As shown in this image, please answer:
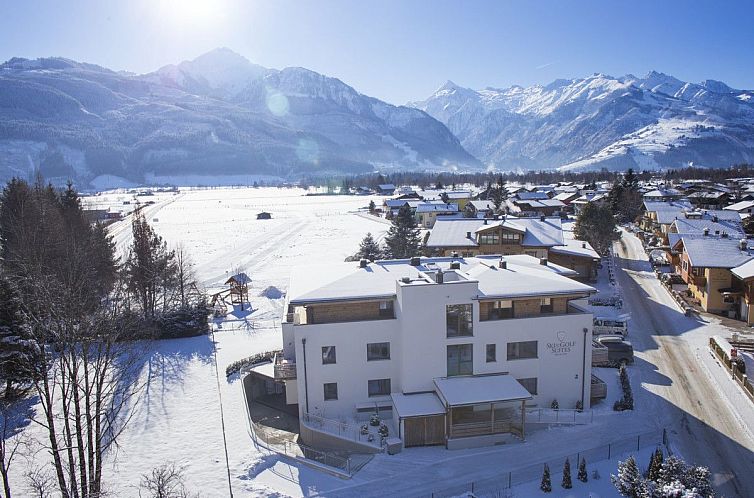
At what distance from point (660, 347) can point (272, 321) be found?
28.0 meters

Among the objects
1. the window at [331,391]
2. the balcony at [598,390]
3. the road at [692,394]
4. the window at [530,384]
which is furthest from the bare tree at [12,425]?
the road at [692,394]

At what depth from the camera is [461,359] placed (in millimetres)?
23406

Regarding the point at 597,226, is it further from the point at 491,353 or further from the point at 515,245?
the point at 491,353

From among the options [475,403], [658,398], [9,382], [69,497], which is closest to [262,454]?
[69,497]

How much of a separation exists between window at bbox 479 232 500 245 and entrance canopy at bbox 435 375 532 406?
26515 millimetres

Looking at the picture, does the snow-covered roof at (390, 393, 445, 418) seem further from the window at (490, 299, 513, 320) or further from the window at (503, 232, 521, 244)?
the window at (503, 232, 521, 244)

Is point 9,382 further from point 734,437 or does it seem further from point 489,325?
point 734,437

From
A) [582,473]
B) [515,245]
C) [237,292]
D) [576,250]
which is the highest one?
[515,245]

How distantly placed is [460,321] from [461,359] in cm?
184

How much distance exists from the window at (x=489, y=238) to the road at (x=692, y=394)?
12595 millimetres

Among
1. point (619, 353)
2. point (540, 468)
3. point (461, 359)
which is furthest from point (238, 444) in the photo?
point (619, 353)

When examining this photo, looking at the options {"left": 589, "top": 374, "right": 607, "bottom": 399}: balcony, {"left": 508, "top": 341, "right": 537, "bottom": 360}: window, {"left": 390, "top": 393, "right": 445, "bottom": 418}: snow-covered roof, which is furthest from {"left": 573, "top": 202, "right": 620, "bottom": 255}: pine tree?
{"left": 390, "top": 393, "right": 445, "bottom": 418}: snow-covered roof

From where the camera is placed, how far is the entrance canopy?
69.2 ft

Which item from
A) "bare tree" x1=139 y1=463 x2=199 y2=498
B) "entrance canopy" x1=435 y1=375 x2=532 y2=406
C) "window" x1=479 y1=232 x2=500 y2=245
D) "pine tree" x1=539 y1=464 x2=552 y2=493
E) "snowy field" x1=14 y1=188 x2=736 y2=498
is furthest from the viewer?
"window" x1=479 y1=232 x2=500 y2=245
